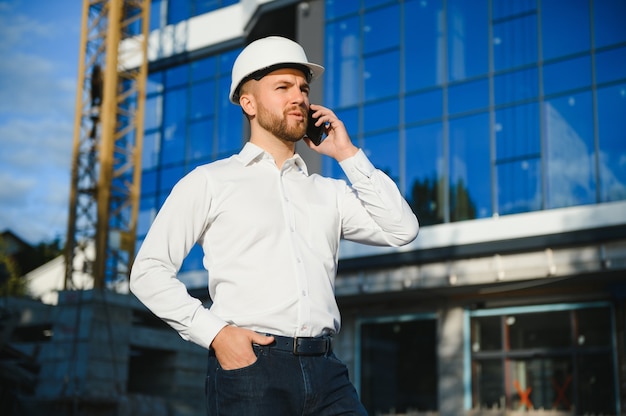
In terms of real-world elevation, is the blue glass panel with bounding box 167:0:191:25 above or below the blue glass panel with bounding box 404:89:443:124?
above

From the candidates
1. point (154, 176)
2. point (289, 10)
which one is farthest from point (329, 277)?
point (154, 176)

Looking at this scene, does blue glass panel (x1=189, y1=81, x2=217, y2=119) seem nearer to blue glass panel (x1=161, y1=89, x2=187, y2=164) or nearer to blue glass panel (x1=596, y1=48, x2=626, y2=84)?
blue glass panel (x1=161, y1=89, x2=187, y2=164)

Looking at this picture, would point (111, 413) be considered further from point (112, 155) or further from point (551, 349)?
point (112, 155)

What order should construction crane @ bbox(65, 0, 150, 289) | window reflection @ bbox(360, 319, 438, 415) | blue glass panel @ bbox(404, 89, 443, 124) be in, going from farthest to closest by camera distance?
construction crane @ bbox(65, 0, 150, 289) → window reflection @ bbox(360, 319, 438, 415) → blue glass panel @ bbox(404, 89, 443, 124)

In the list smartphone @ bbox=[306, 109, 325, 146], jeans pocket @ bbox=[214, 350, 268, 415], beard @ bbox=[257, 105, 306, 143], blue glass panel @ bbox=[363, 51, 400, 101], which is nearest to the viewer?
jeans pocket @ bbox=[214, 350, 268, 415]

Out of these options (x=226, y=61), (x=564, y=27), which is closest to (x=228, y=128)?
(x=226, y=61)

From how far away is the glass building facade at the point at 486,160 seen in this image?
1933 centimetres

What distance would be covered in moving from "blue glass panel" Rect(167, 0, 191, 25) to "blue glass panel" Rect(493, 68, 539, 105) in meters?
12.2

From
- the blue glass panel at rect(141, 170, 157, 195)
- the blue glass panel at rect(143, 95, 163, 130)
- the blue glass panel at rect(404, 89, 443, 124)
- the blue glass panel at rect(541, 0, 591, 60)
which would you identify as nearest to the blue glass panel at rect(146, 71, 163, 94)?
the blue glass panel at rect(143, 95, 163, 130)

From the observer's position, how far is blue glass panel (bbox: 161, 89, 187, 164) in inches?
1077

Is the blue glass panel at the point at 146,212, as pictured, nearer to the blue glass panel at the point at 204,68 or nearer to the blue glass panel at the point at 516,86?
the blue glass panel at the point at 204,68

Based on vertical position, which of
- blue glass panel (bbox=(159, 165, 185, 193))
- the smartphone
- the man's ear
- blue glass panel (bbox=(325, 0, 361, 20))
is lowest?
the smartphone

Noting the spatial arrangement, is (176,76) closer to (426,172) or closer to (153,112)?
(153,112)

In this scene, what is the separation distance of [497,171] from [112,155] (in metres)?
19.4
